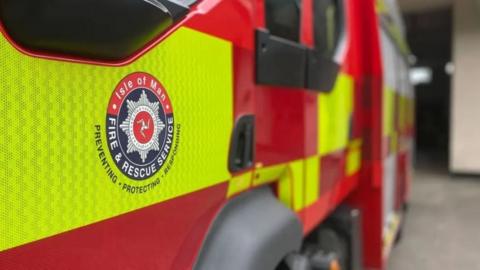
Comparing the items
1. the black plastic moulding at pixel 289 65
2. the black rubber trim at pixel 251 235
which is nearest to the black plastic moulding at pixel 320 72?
the black plastic moulding at pixel 289 65

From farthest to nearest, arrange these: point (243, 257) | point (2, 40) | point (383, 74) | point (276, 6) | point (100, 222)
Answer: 1. point (383, 74)
2. point (276, 6)
3. point (243, 257)
4. point (100, 222)
5. point (2, 40)

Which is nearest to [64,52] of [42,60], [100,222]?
[42,60]

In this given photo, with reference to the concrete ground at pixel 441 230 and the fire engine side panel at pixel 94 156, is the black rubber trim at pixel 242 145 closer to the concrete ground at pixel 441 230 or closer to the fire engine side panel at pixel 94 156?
the fire engine side panel at pixel 94 156

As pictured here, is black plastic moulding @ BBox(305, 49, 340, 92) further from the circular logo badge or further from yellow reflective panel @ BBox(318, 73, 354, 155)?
the circular logo badge

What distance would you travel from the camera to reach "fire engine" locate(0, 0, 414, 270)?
0.59 metres

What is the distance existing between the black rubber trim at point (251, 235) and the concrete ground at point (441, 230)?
2532mm

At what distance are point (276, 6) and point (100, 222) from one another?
89 centimetres

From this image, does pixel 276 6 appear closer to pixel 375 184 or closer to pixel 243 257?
pixel 243 257

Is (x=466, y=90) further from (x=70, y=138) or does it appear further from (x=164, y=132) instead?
(x=70, y=138)

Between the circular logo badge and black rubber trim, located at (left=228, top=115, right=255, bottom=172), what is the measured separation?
267mm

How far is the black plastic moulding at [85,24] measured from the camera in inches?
21.8

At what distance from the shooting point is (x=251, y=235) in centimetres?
113

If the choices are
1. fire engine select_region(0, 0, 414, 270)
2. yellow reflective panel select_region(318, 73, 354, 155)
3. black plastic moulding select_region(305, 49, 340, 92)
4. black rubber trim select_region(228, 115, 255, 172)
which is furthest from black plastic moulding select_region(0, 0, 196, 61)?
yellow reflective panel select_region(318, 73, 354, 155)

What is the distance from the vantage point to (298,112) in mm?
1460
